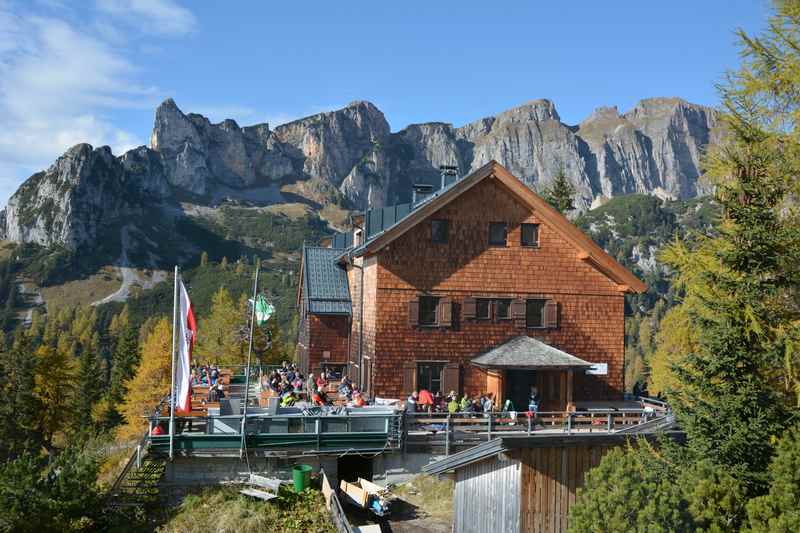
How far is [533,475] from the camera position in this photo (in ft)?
53.3

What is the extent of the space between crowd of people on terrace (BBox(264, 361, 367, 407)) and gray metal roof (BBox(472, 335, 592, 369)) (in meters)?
4.85

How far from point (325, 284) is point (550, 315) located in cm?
1080

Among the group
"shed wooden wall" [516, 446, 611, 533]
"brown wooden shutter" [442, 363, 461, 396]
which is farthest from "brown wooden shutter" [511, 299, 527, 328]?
"shed wooden wall" [516, 446, 611, 533]

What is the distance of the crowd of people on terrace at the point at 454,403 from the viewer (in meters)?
23.4

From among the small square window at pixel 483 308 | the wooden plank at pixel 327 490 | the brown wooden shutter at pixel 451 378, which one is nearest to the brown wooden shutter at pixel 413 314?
the brown wooden shutter at pixel 451 378

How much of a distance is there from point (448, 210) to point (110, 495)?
15.3m

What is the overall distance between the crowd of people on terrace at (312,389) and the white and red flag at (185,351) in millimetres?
6279

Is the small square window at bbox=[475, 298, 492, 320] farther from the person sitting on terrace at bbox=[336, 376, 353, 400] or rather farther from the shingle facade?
the person sitting on terrace at bbox=[336, 376, 353, 400]

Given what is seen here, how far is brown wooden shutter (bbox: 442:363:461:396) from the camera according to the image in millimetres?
25984

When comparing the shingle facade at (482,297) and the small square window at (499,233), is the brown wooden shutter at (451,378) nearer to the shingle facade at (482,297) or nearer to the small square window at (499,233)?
the shingle facade at (482,297)

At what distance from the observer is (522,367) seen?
82.3ft

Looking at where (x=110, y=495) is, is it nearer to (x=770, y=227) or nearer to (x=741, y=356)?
(x=741, y=356)

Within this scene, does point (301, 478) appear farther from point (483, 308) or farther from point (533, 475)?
point (483, 308)

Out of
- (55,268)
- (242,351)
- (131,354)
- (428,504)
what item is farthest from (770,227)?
(55,268)
